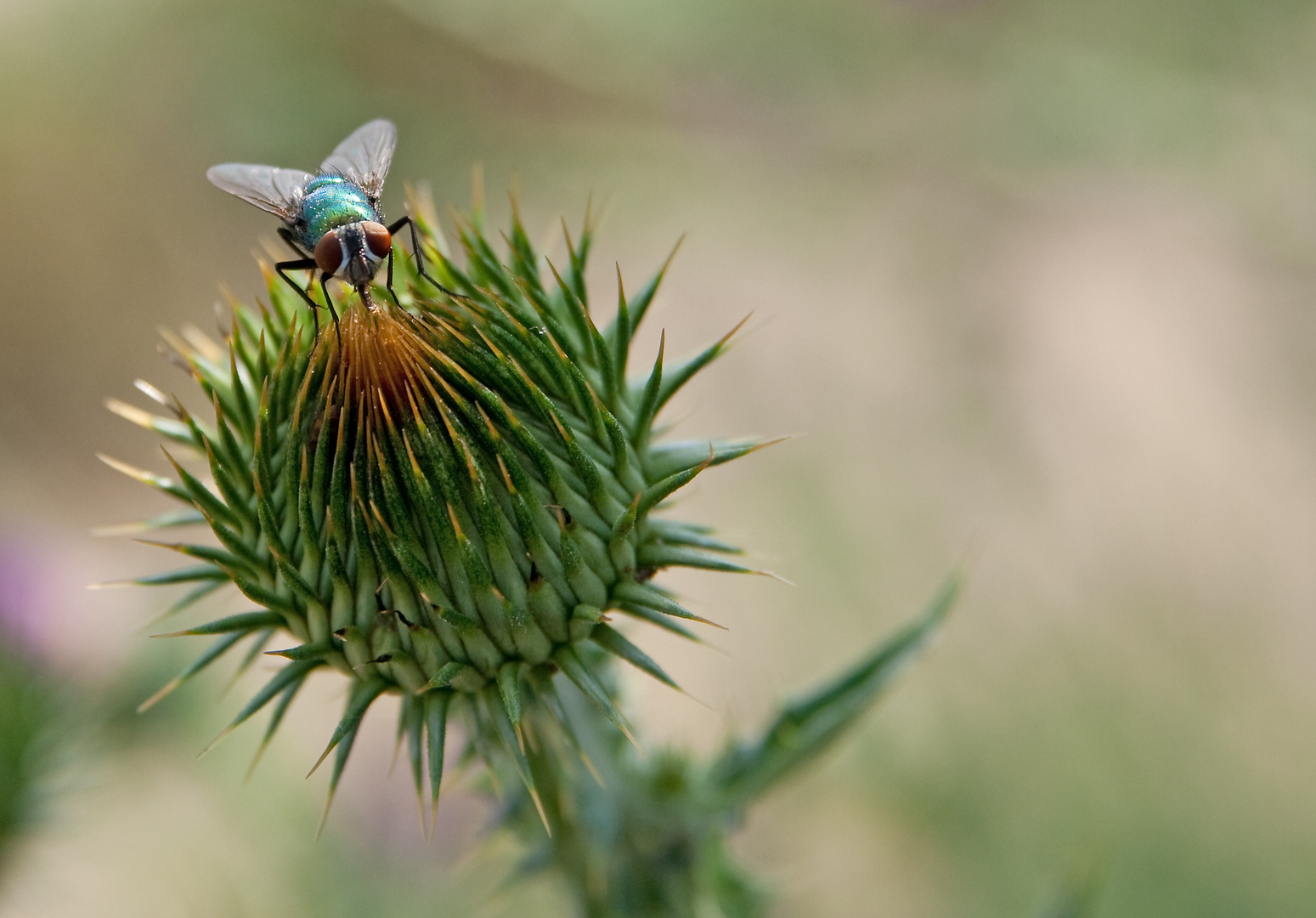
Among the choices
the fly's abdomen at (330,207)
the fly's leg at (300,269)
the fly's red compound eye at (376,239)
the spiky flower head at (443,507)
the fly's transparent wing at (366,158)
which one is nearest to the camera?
the spiky flower head at (443,507)

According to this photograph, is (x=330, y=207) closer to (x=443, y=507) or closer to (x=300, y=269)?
(x=300, y=269)

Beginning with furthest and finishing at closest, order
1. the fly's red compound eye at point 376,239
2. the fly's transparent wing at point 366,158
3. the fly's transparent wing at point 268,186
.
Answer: the fly's transparent wing at point 366,158 → the fly's transparent wing at point 268,186 → the fly's red compound eye at point 376,239

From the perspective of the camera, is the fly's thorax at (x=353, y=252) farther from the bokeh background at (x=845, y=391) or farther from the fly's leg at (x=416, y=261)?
the bokeh background at (x=845, y=391)

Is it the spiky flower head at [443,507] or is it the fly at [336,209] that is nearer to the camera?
the spiky flower head at [443,507]

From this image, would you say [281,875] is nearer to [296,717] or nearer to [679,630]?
[296,717]

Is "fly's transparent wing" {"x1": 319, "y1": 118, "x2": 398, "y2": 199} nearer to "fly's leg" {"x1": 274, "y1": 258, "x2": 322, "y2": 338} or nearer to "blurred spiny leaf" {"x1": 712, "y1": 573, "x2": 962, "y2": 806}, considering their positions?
"fly's leg" {"x1": 274, "y1": 258, "x2": 322, "y2": 338}

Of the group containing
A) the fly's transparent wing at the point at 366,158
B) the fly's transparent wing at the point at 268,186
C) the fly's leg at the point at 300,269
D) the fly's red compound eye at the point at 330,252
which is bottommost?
the fly's leg at the point at 300,269

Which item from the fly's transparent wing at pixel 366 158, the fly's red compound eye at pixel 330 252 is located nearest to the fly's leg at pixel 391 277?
the fly's red compound eye at pixel 330 252

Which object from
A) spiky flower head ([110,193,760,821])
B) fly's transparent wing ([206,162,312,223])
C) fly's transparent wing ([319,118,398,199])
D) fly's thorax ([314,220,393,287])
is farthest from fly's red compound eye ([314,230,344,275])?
fly's transparent wing ([319,118,398,199])
